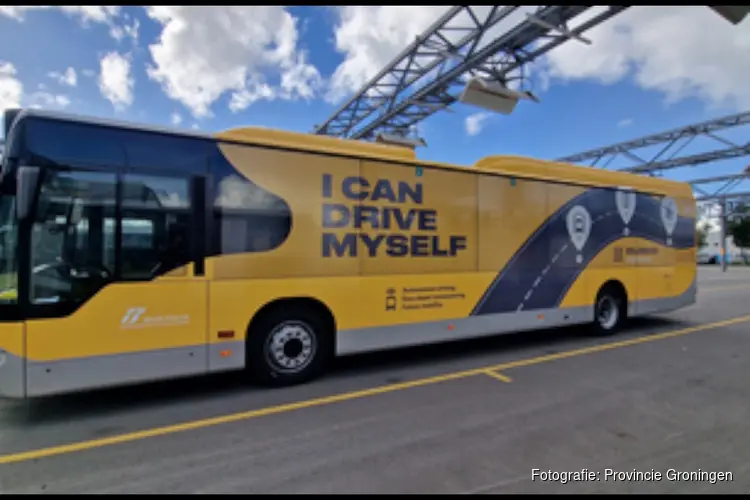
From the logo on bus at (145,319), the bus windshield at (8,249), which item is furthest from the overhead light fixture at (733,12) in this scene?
the bus windshield at (8,249)

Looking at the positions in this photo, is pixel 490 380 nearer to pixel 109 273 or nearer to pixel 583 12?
pixel 109 273

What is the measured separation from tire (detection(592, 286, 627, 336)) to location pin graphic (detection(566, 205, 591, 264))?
1169mm

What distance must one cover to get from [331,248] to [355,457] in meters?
2.72

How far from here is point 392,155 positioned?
599cm

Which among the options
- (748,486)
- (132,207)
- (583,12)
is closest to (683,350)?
(748,486)

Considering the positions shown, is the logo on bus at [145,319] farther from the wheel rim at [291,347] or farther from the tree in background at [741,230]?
the tree in background at [741,230]

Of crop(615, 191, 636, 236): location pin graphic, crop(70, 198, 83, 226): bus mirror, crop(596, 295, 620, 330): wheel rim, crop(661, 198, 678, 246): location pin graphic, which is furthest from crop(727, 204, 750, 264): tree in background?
crop(70, 198, 83, 226): bus mirror

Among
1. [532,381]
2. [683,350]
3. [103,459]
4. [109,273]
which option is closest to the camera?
[103,459]

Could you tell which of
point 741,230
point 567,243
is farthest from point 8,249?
point 741,230

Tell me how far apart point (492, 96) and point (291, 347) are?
769cm

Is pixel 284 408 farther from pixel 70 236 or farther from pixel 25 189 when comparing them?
pixel 25 189

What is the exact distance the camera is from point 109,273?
14.0ft

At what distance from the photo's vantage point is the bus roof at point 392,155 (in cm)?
450

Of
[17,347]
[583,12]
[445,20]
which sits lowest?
[17,347]
